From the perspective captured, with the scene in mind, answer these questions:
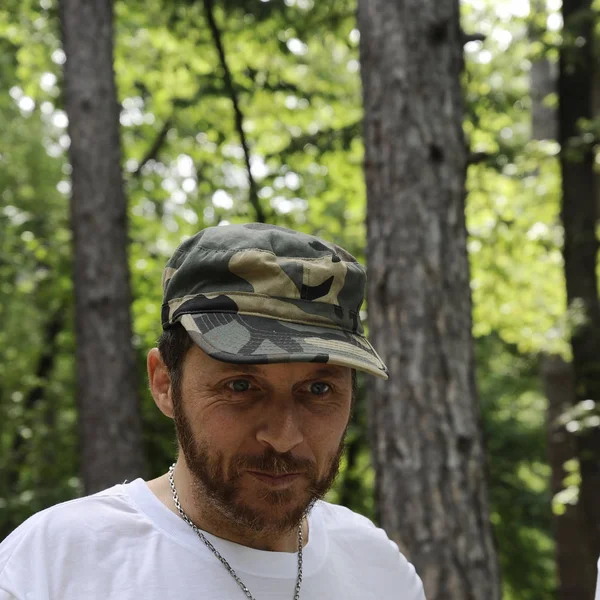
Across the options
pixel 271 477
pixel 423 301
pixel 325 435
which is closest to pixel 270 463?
pixel 271 477

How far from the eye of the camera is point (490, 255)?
442 inches

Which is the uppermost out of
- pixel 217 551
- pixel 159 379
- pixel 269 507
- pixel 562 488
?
pixel 159 379

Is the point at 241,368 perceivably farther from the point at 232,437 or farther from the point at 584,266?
the point at 584,266

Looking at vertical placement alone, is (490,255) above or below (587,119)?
below

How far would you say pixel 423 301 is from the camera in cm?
438

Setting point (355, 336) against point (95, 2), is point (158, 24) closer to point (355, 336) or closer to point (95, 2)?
point (95, 2)

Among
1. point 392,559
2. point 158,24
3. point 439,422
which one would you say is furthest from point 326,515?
point 158,24

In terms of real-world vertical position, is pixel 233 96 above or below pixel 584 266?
above

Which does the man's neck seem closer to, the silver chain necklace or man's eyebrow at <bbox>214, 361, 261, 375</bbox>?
the silver chain necklace

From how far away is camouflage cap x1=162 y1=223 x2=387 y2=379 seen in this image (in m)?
1.75

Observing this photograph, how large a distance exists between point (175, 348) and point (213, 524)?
37 cm

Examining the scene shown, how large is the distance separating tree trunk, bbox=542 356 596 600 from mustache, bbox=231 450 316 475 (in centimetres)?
995

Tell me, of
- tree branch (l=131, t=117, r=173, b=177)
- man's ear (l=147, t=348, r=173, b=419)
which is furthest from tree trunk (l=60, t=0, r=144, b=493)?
man's ear (l=147, t=348, r=173, b=419)

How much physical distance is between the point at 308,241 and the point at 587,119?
934cm
